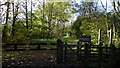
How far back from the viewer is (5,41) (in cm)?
1109

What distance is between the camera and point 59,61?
10.1 meters

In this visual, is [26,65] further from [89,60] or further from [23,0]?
[23,0]

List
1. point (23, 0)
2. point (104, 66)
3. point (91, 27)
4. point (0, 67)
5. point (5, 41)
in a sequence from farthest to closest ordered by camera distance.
→ point (91, 27) < point (23, 0) < point (5, 41) < point (0, 67) < point (104, 66)

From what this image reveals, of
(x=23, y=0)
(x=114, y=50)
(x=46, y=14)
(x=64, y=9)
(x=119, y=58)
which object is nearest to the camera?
(x=119, y=58)

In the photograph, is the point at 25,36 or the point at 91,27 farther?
the point at 91,27

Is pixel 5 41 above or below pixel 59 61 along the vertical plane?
above

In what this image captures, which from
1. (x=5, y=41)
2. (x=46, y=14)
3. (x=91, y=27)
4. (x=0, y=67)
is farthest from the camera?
(x=46, y=14)

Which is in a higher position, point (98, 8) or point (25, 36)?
point (98, 8)

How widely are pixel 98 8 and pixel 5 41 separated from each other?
20.2m

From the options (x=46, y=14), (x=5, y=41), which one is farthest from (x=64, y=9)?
(x=5, y=41)

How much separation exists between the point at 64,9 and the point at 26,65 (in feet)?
98.0

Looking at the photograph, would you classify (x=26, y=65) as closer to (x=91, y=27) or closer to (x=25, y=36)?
(x=25, y=36)

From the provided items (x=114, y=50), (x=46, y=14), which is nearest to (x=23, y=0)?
(x=114, y=50)

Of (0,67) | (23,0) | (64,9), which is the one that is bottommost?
(0,67)
